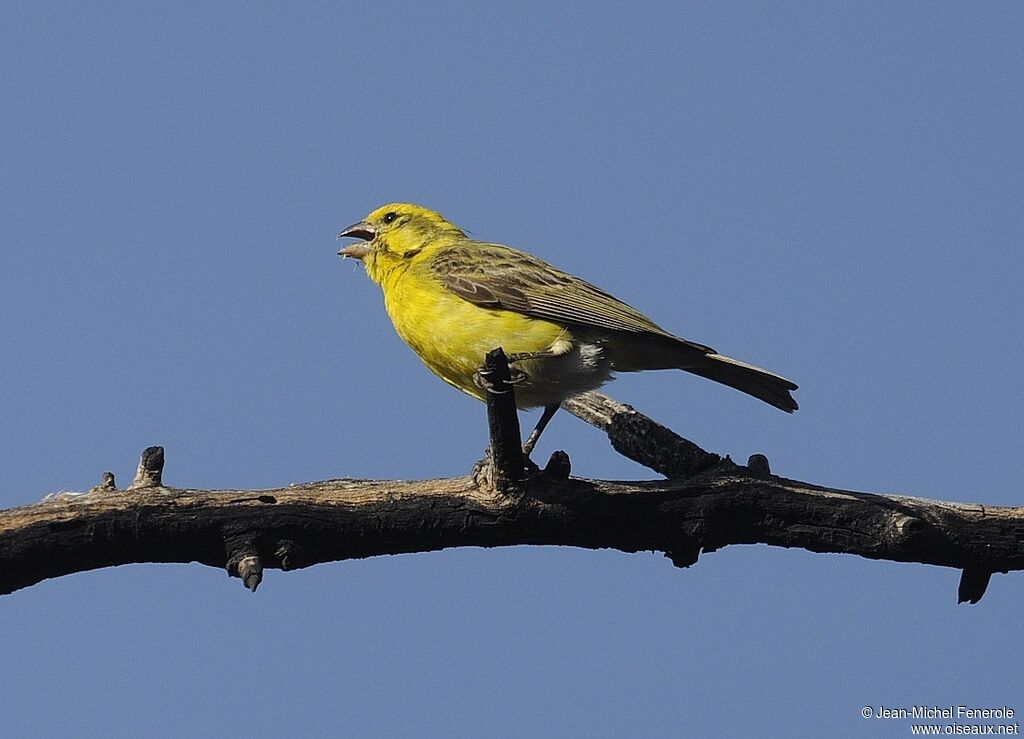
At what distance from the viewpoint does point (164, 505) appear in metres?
5.77

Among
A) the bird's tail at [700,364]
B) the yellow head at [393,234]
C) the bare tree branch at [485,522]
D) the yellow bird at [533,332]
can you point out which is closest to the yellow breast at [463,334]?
the yellow bird at [533,332]

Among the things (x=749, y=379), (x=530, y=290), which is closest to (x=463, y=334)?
(x=530, y=290)

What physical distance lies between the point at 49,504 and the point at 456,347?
253cm

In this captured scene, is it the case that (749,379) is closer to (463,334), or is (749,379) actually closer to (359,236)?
(463,334)

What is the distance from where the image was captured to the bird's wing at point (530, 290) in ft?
24.6

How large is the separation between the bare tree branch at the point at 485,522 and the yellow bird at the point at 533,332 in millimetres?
1092

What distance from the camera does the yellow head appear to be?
8711 millimetres

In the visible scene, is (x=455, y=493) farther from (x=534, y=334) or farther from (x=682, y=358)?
(x=682, y=358)

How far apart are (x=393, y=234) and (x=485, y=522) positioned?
338 cm

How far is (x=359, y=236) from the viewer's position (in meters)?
9.33

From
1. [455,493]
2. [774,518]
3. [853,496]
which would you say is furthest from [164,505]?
[853,496]

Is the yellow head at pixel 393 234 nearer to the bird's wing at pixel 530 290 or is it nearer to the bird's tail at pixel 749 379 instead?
the bird's wing at pixel 530 290

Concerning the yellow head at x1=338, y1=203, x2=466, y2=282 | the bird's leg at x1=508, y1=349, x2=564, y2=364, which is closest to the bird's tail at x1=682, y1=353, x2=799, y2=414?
A: the bird's leg at x1=508, y1=349, x2=564, y2=364

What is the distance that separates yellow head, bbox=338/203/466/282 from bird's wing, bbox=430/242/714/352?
0.48m
